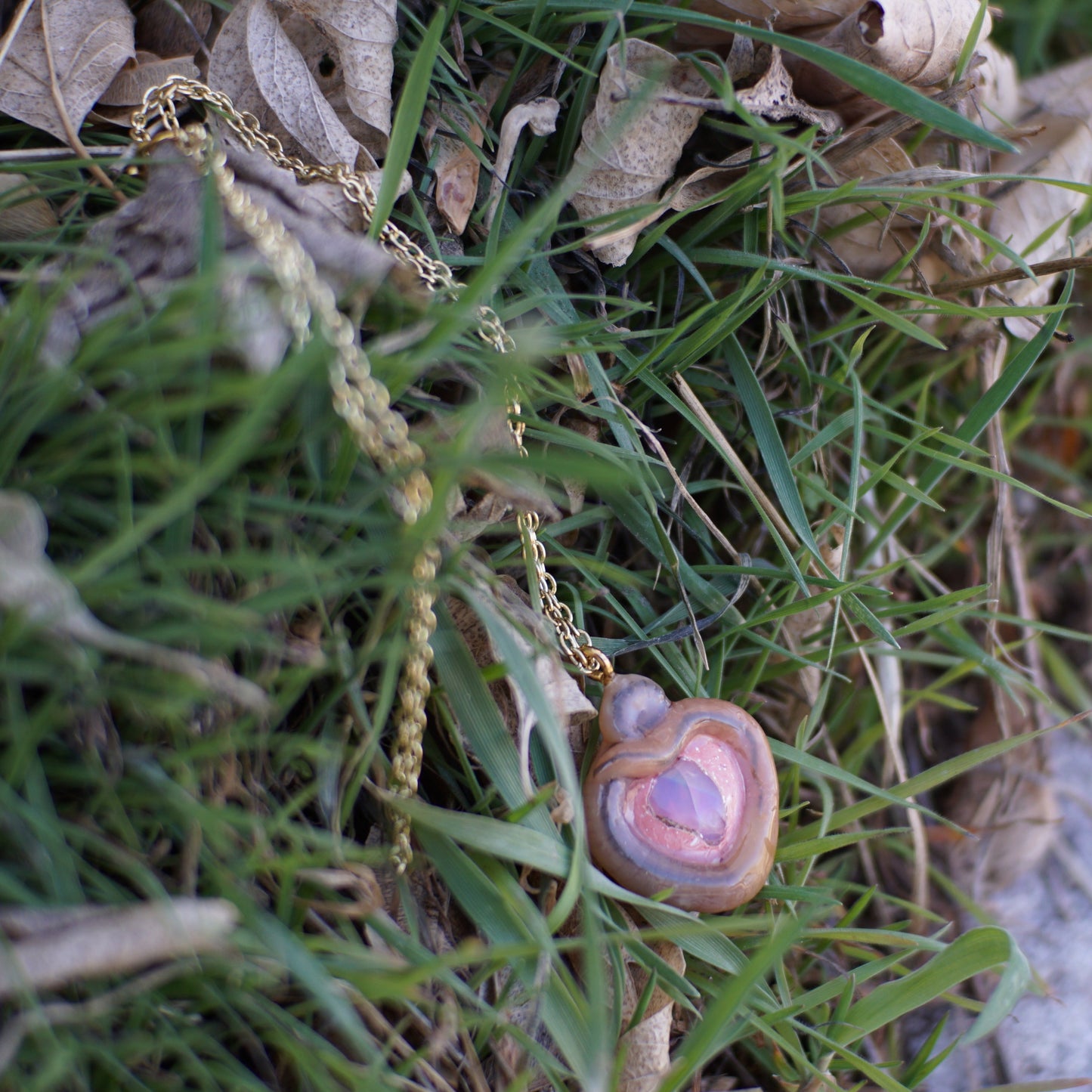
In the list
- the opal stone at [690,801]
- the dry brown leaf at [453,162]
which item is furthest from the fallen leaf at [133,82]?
the opal stone at [690,801]

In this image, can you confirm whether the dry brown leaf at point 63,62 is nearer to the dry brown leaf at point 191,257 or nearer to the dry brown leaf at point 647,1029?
the dry brown leaf at point 191,257

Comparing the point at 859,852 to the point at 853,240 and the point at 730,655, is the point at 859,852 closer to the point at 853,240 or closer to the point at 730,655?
the point at 730,655

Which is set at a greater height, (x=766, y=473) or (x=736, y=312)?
(x=736, y=312)

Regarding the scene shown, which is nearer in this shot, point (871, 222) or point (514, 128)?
point (514, 128)

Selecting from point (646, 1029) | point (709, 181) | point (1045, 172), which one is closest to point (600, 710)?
point (646, 1029)

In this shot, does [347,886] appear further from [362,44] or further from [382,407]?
[362,44]

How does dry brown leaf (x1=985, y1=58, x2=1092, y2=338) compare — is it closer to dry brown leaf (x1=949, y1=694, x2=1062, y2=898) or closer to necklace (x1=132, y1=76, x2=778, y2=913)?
dry brown leaf (x1=949, y1=694, x2=1062, y2=898)

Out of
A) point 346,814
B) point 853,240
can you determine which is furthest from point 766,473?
point 346,814
